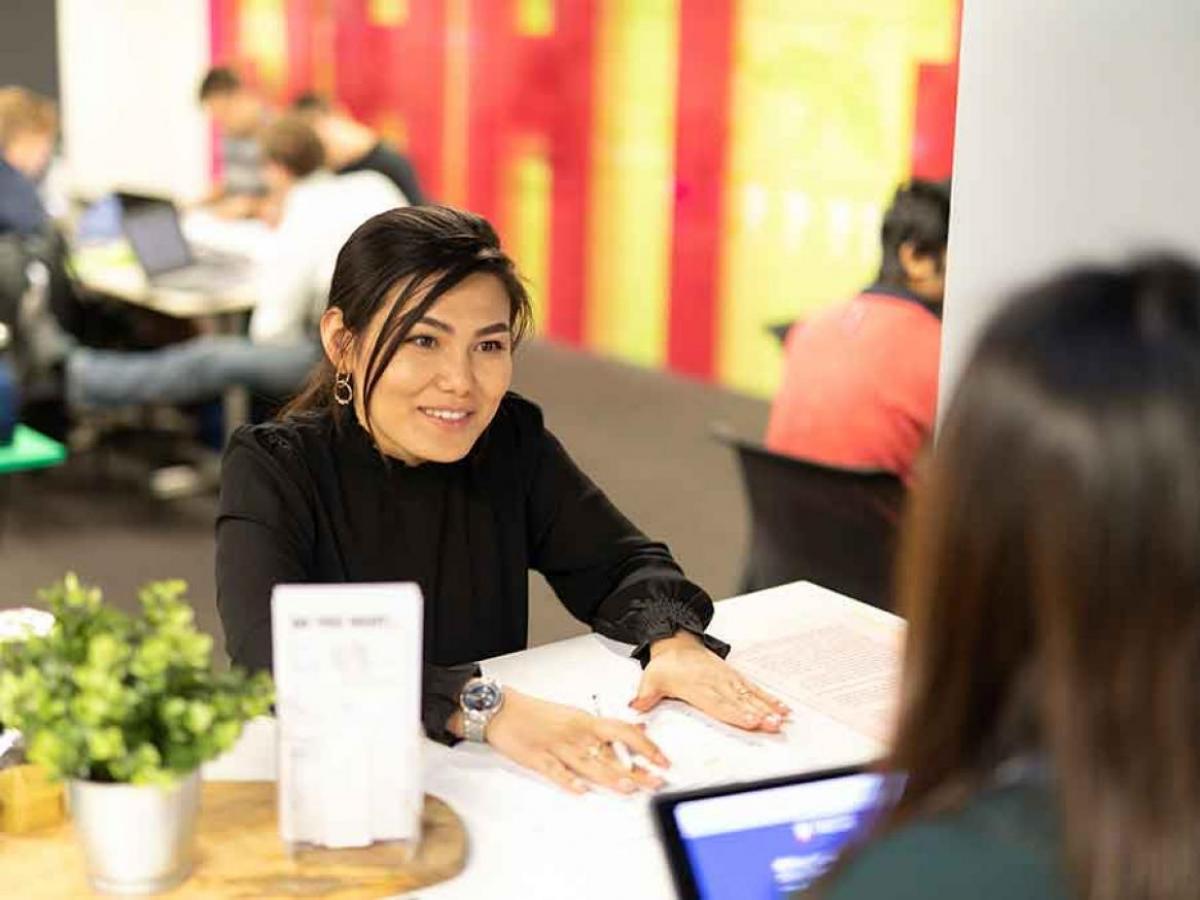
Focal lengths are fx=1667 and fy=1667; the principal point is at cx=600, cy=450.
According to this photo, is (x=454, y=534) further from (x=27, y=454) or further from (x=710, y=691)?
(x=27, y=454)

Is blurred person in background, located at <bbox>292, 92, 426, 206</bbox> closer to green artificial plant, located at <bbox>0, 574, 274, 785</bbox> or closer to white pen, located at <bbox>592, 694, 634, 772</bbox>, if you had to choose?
white pen, located at <bbox>592, 694, 634, 772</bbox>

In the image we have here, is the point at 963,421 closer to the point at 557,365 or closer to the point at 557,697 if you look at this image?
the point at 557,697

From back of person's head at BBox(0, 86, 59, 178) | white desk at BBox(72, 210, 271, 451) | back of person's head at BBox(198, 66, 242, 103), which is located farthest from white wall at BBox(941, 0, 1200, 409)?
back of person's head at BBox(198, 66, 242, 103)

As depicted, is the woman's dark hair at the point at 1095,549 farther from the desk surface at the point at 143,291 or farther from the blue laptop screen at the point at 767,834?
the desk surface at the point at 143,291

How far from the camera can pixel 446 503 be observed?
7.95ft

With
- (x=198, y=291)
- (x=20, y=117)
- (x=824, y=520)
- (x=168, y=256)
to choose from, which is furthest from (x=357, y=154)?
(x=824, y=520)

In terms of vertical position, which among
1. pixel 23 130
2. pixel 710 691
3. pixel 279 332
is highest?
pixel 23 130

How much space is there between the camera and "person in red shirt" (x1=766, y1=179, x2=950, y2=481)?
3377 millimetres

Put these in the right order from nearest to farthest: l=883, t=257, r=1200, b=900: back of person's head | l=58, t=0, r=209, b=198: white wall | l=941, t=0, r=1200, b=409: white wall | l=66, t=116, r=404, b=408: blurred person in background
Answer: l=883, t=257, r=1200, b=900: back of person's head
l=941, t=0, r=1200, b=409: white wall
l=66, t=116, r=404, b=408: blurred person in background
l=58, t=0, r=209, b=198: white wall

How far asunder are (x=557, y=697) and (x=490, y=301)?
0.55 meters

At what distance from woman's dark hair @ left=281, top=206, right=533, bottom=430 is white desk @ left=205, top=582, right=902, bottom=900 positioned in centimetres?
46

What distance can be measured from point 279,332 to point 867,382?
2.36 metres

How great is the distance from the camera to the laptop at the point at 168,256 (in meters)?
5.69

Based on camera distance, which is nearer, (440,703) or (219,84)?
(440,703)
